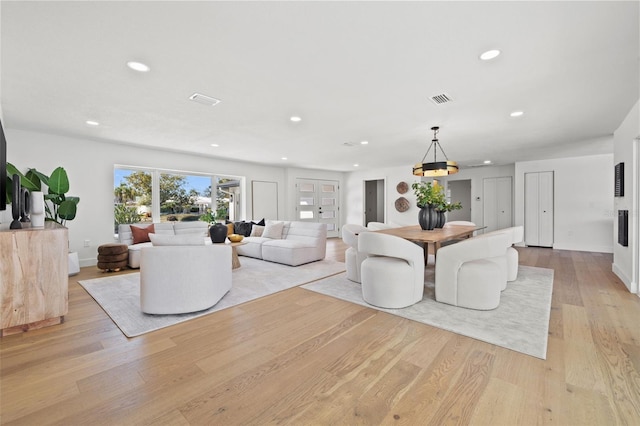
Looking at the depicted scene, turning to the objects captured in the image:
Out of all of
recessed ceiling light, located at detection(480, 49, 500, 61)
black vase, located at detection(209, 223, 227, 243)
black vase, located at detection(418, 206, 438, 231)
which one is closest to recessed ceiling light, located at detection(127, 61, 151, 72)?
black vase, located at detection(209, 223, 227, 243)

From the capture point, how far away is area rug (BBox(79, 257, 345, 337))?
2602 mm

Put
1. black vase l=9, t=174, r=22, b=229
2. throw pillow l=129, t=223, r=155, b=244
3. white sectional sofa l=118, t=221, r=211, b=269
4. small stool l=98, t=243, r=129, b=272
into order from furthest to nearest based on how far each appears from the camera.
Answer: throw pillow l=129, t=223, r=155, b=244
white sectional sofa l=118, t=221, r=211, b=269
small stool l=98, t=243, r=129, b=272
black vase l=9, t=174, r=22, b=229

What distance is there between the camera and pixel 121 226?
17.0ft

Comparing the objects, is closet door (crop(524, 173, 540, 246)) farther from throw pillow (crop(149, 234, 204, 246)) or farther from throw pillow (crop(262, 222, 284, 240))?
throw pillow (crop(149, 234, 204, 246))

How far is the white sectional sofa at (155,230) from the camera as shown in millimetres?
4758

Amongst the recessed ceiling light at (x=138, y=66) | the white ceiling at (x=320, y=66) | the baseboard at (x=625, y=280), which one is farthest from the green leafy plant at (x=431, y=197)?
the recessed ceiling light at (x=138, y=66)

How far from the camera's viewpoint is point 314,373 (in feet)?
5.89

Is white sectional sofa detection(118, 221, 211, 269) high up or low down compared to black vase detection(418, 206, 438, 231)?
down

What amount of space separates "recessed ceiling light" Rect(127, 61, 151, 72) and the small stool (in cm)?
330

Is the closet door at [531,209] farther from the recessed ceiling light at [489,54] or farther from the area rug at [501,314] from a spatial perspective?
the recessed ceiling light at [489,54]

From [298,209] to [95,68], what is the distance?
6.83 meters

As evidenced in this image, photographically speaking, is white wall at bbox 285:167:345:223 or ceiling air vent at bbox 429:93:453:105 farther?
white wall at bbox 285:167:345:223

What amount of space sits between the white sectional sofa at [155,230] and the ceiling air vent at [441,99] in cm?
436

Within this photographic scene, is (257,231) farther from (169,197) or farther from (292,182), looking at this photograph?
(292,182)
